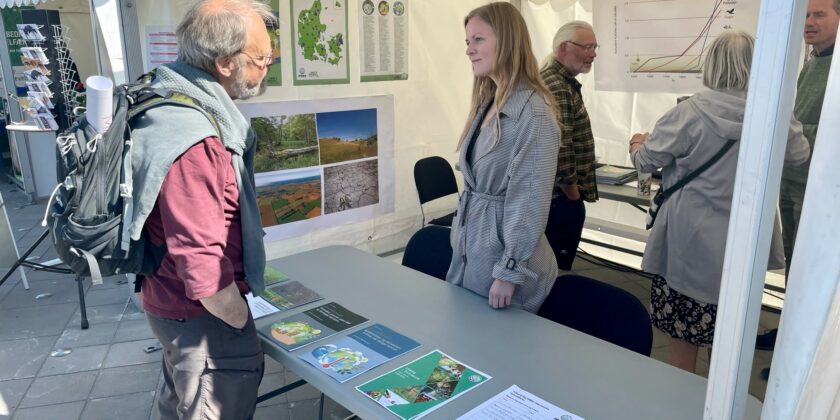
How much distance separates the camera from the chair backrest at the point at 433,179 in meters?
3.52

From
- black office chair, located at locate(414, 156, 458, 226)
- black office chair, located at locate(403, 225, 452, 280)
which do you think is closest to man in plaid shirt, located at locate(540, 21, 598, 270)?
black office chair, located at locate(414, 156, 458, 226)

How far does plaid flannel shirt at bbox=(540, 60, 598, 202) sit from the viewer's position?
2.89 metres

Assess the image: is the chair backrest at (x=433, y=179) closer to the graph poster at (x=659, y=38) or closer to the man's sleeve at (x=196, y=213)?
the graph poster at (x=659, y=38)

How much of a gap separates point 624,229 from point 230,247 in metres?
3.19

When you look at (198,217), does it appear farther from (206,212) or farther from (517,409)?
(517,409)

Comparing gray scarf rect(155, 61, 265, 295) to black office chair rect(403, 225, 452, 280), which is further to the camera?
black office chair rect(403, 225, 452, 280)

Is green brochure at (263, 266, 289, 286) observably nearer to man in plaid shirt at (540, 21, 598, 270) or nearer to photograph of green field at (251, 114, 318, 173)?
photograph of green field at (251, 114, 318, 173)

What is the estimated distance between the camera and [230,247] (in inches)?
54.0

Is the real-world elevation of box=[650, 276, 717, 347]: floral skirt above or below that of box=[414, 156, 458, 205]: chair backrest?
below

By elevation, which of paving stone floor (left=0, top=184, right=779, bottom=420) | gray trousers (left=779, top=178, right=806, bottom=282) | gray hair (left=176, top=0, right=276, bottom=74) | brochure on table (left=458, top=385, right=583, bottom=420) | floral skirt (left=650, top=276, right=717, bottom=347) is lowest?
paving stone floor (left=0, top=184, right=779, bottom=420)

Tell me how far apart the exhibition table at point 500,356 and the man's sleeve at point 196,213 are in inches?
15.3

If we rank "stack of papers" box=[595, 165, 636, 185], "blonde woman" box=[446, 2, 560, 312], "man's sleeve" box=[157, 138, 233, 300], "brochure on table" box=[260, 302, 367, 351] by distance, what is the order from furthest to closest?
"stack of papers" box=[595, 165, 636, 185] → "blonde woman" box=[446, 2, 560, 312] → "brochure on table" box=[260, 302, 367, 351] → "man's sleeve" box=[157, 138, 233, 300]

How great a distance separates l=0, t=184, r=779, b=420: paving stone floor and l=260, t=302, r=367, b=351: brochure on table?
3.04ft

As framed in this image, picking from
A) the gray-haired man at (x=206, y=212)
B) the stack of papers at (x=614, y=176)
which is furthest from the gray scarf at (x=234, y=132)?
the stack of papers at (x=614, y=176)
